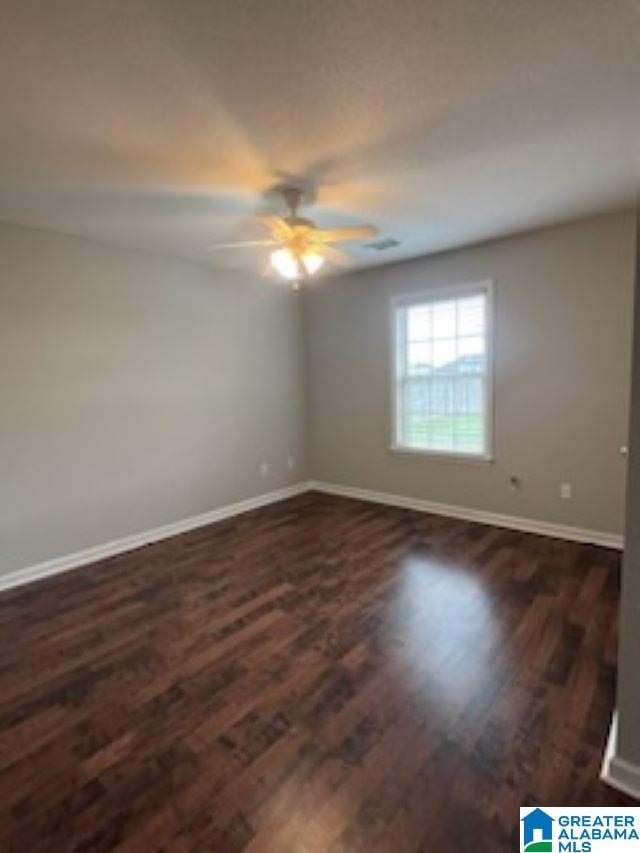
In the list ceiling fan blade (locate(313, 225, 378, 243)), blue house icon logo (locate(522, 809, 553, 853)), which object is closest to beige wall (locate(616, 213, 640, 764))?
blue house icon logo (locate(522, 809, 553, 853))

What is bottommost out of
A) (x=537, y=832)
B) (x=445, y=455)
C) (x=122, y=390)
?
(x=537, y=832)

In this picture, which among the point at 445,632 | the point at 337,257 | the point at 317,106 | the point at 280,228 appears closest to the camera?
the point at 317,106

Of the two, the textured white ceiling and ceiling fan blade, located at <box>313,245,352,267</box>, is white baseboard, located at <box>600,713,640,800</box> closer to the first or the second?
the textured white ceiling

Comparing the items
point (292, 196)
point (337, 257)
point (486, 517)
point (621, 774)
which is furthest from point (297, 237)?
point (486, 517)

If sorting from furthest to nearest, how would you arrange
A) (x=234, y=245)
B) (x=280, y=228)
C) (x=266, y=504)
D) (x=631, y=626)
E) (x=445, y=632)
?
(x=266, y=504) → (x=234, y=245) → (x=280, y=228) → (x=445, y=632) → (x=631, y=626)

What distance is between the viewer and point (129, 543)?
394 cm

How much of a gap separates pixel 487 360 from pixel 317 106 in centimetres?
279

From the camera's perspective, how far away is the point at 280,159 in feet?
7.83

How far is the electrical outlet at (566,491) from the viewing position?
378 cm

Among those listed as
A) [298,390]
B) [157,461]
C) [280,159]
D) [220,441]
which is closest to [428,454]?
[298,390]

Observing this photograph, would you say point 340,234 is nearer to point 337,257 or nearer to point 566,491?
point 337,257

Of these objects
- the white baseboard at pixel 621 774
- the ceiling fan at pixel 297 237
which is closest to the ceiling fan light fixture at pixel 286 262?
the ceiling fan at pixel 297 237

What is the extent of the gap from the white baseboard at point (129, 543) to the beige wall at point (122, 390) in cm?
6

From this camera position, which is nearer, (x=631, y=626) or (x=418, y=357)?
(x=631, y=626)
